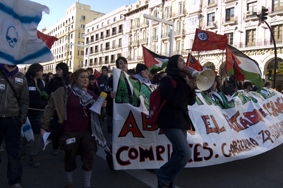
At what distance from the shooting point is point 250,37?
31266 mm

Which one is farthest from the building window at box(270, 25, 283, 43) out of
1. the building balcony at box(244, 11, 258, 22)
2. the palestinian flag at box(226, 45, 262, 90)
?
the palestinian flag at box(226, 45, 262, 90)

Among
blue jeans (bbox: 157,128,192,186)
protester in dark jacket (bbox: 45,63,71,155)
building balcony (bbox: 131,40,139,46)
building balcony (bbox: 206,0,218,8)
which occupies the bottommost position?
blue jeans (bbox: 157,128,192,186)

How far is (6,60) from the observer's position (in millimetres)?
3408

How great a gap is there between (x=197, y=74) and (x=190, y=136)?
1.60 metres

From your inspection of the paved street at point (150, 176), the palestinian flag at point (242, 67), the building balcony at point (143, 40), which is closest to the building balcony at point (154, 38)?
the building balcony at point (143, 40)

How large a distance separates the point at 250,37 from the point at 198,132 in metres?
29.5

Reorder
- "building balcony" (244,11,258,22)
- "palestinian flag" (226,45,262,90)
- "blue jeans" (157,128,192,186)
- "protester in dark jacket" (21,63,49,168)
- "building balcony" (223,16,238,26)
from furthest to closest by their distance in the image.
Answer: "building balcony" (223,16,238,26) → "building balcony" (244,11,258,22) → "palestinian flag" (226,45,262,90) → "protester in dark jacket" (21,63,49,168) → "blue jeans" (157,128,192,186)

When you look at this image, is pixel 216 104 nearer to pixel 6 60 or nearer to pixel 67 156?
pixel 67 156

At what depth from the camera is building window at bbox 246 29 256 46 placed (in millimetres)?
30766

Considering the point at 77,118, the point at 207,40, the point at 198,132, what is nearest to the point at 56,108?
the point at 77,118

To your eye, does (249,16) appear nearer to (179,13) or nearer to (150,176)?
→ (179,13)

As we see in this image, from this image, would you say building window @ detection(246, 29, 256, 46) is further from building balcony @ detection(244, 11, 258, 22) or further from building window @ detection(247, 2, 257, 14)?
building window @ detection(247, 2, 257, 14)

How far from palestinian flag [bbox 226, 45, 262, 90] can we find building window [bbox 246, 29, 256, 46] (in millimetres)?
25914

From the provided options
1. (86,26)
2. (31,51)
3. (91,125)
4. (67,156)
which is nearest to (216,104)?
(91,125)
